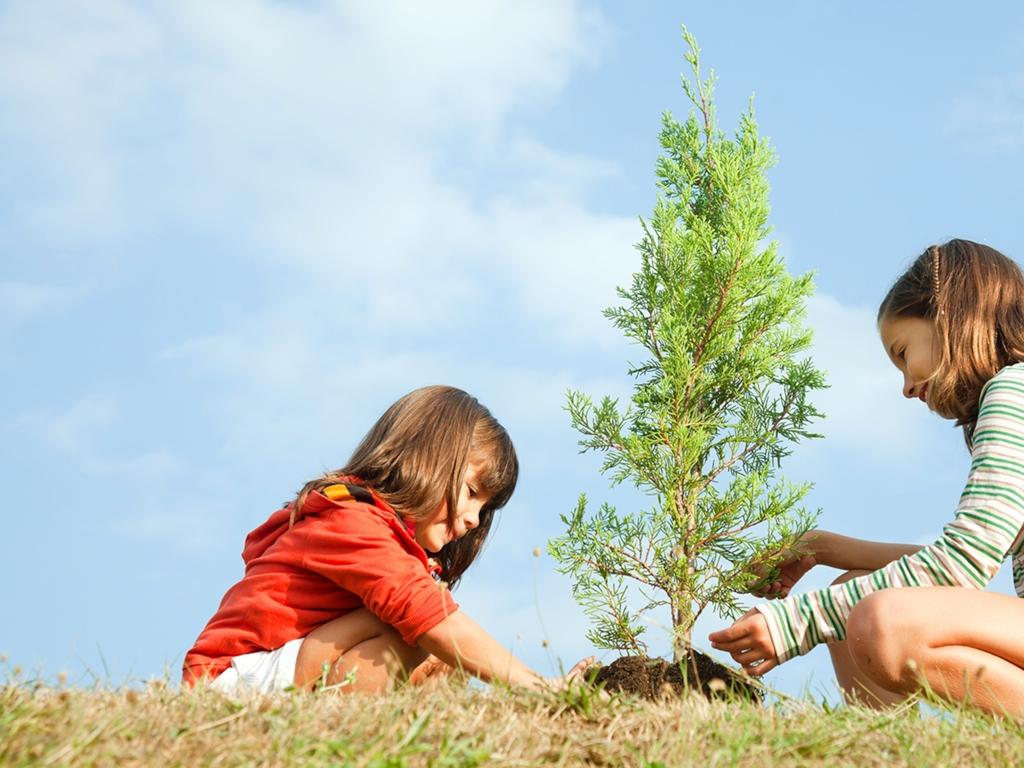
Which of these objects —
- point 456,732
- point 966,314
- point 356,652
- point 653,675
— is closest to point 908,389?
point 966,314

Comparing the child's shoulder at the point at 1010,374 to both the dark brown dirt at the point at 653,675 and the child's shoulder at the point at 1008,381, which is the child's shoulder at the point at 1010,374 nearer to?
the child's shoulder at the point at 1008,381

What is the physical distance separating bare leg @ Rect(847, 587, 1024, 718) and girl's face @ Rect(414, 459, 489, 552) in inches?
79.3

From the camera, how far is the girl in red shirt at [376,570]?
4.37 meters

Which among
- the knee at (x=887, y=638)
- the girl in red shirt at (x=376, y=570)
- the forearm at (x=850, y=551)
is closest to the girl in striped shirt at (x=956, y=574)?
the knee at (x=887, y=638)

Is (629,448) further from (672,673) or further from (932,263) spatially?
(932,263)

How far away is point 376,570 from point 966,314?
292cm

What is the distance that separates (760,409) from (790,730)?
11.8ft

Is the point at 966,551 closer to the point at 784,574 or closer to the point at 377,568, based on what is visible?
the point at 784,574

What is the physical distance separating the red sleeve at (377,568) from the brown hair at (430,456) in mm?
320

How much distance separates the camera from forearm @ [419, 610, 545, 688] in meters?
4.27

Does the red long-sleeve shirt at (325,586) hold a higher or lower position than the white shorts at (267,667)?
higher

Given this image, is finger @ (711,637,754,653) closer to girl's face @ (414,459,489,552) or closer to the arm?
the arm

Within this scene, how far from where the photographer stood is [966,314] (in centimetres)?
477

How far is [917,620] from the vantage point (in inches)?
155
